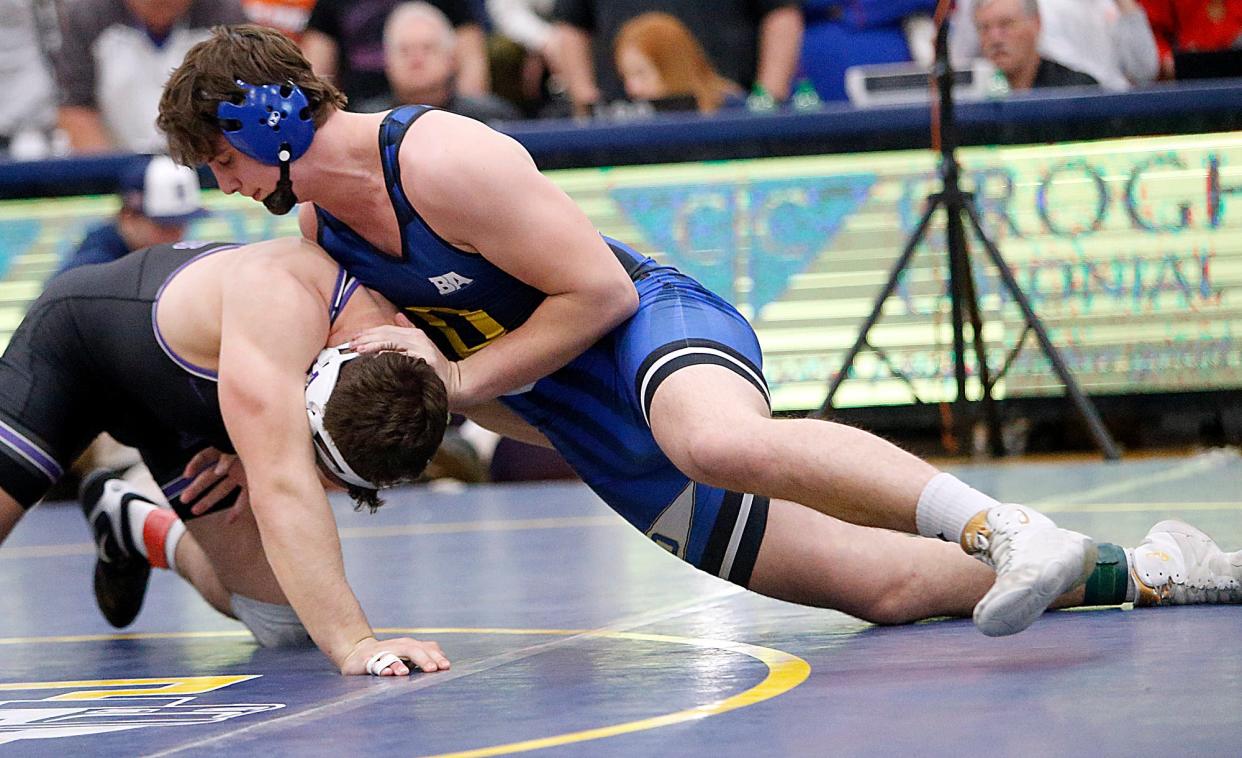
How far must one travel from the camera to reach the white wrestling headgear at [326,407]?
3072 millimetres

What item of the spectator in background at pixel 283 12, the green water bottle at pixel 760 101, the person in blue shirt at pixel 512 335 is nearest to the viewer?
the person in blue shirt at pixel 512 335

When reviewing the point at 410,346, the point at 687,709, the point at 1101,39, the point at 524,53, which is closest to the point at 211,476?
the point at 410,346

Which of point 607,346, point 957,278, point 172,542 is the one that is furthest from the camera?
point 957,278

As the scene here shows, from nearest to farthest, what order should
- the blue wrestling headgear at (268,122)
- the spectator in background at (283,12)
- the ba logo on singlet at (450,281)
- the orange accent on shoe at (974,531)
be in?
the orange accent on shoe at (974,531) < the blue wrestling headgear at (268,122) < the ba logo on singlet at (450,281) < the spectator in background at (283,12)

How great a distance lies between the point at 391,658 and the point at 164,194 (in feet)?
13.7

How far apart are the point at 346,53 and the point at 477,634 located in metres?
5.11

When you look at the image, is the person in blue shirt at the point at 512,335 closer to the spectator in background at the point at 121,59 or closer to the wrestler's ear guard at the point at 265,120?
the wrestler's ear guard at the point at 265,120

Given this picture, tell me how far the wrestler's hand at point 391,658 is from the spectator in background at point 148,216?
3941mm

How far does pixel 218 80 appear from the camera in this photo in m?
3.27

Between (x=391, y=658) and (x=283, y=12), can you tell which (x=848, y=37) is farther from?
(x=391, y=658)

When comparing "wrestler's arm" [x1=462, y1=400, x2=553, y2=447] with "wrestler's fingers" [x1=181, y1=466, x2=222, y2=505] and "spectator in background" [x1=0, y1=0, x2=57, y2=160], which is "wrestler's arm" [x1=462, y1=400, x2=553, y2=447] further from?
"spectator in background" [x1=0, y1=0, x2=57, y2=160]

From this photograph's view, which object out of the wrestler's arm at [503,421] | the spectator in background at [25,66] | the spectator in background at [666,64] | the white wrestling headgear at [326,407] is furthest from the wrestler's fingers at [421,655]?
the spectator in background at [25,66]

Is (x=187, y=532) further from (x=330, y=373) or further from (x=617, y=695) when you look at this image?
(x=617, y=695)

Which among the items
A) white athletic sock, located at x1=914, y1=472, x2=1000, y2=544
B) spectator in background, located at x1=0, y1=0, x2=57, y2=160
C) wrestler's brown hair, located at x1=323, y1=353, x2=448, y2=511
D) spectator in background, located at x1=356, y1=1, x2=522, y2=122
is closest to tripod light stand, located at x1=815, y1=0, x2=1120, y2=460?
spectator in background, located at x1=356, y1=1, x2=522, y2=122
